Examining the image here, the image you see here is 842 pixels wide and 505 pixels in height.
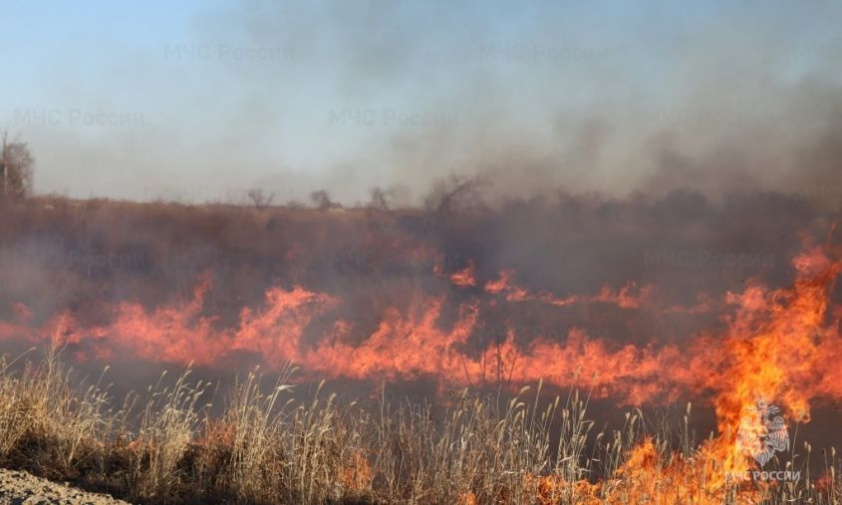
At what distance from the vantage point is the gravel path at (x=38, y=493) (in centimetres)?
565

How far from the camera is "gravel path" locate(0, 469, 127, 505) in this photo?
18.5ft

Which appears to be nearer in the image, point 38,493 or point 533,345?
point 38,493

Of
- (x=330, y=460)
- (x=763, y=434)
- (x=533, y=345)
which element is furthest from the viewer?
(x=533, y=345)

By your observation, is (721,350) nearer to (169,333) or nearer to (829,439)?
(829,439)

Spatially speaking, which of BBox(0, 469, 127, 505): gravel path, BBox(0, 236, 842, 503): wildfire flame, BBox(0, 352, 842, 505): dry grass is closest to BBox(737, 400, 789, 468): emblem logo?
BBox(0, 236, 842, 503): wildfire flame

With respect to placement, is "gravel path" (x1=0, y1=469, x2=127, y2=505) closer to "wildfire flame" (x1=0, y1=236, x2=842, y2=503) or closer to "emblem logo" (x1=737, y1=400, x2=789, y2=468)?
"wildfire flame" (x1=0, y1=236, x2=842, y2=503)

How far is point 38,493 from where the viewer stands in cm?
586

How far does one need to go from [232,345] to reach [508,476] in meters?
16.8

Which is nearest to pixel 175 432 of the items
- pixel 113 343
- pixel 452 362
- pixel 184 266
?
pixel 452 362

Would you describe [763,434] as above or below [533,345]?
below

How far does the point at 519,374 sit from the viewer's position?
1861 cm

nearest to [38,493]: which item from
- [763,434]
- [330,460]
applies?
[330,460]

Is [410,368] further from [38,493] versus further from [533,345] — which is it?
[38,493]

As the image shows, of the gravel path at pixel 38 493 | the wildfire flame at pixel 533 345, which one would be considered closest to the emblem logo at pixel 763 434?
the wildfire flame at pixel 533 345
